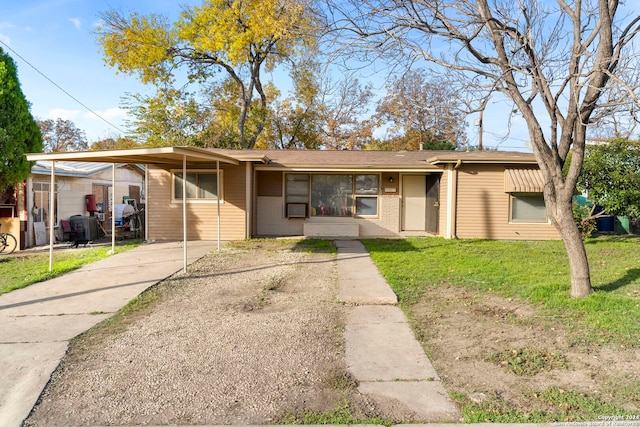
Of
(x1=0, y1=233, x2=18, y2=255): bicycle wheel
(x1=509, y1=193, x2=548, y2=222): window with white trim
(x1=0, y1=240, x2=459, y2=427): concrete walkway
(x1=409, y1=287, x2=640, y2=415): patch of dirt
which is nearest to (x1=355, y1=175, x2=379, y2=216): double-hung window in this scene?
(x1=509, y1=193, x2=548, y2=222): window with white trim

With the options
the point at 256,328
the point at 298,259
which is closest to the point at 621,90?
the point at 256,328

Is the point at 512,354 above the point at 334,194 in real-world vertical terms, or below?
below

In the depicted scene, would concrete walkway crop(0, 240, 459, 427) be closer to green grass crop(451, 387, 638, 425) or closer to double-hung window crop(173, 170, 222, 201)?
green grass crop(451, 387, 638, 425)

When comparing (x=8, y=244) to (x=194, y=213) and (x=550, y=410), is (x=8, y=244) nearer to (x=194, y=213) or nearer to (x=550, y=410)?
(x=194, y=213)

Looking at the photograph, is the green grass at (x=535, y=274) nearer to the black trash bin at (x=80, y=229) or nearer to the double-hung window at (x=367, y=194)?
the double-hung window at (x=367, y=194)

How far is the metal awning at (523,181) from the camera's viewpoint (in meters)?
12.5

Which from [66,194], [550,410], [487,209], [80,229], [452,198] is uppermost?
[66,194]

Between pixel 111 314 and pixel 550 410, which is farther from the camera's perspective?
pixel 111 314

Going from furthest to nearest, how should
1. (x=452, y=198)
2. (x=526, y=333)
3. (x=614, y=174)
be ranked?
(x=452, y=198) → (x=614, y=174) → (x=526, y=333)

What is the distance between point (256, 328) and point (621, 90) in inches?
213

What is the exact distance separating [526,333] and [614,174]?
30.4ft

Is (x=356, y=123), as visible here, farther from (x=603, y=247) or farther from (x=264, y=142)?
(x=603, y=247)

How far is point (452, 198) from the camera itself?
12.9 m

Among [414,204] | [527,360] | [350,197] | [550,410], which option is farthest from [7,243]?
[550,410]
